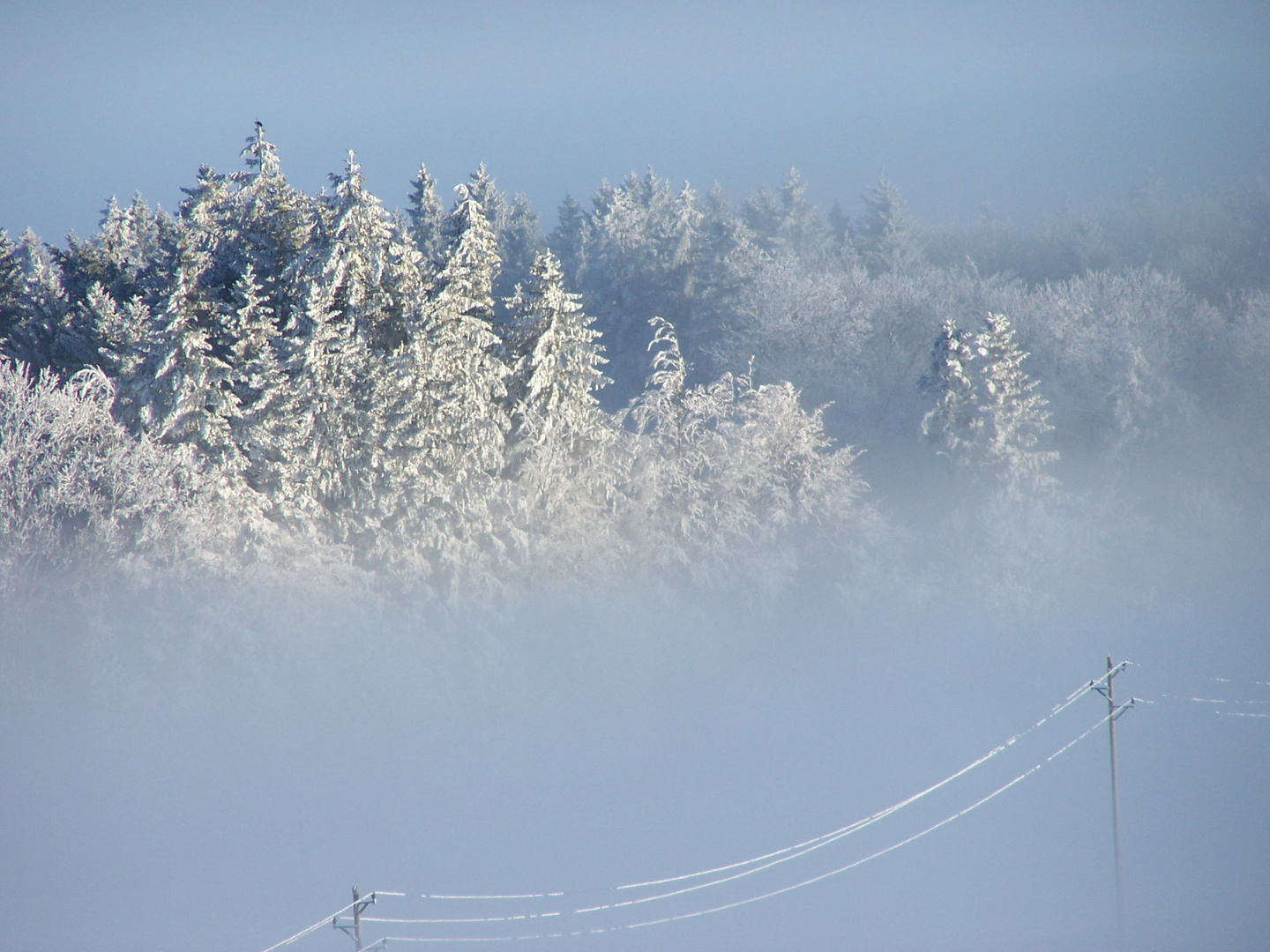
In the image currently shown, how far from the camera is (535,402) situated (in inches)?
1244

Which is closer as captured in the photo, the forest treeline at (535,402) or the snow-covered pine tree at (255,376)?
the forest treeline at (535,402)

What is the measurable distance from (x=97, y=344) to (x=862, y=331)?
3394 centimetres

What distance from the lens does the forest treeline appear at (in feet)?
90.4

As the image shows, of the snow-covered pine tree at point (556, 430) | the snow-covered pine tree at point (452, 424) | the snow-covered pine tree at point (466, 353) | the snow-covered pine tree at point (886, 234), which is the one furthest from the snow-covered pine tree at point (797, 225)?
the snow-covered pine tree at point (452, 424)

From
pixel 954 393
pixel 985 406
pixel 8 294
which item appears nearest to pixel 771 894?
pixel 954 393

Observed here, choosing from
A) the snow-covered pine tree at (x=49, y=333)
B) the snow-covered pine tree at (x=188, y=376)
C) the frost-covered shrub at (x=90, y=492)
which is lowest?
the frost-covered shrub at (x=90, y=492)

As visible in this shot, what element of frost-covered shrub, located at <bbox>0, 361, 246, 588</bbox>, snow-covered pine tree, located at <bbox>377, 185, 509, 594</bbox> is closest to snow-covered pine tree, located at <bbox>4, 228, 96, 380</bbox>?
frost-covered shrub, located at <bbox>0, 361, 246, 588</bbox>

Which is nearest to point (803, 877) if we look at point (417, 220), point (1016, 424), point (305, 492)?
point (305, 492)

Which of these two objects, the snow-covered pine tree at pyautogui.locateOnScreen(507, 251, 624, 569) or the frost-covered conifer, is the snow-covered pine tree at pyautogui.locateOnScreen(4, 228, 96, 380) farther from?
the frost-covered conifer

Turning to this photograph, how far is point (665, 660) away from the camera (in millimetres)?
35625

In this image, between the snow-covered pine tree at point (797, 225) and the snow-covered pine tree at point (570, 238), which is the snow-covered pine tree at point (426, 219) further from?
the snow-covered pine tree at point (797, 225)

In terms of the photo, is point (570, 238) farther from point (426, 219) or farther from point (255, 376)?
point (255, 376)

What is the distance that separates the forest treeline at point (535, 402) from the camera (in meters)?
27.6

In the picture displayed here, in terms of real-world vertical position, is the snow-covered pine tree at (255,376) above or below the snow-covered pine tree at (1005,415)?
below
